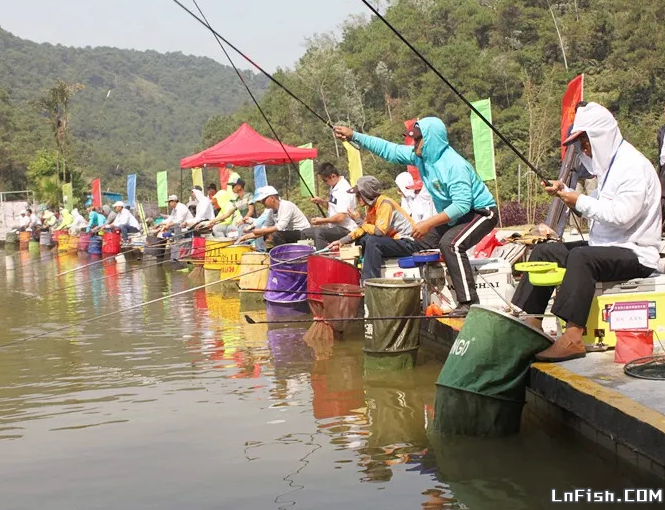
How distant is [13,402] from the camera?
7.21 m

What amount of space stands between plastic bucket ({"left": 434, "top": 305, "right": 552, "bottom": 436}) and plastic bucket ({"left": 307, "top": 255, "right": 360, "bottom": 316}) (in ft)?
13.5

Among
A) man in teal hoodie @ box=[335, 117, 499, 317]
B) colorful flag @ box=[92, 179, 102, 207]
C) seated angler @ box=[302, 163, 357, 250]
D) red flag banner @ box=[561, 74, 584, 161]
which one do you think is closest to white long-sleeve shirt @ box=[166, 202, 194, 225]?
seated angler @ box=[302, 163, 357, 250]

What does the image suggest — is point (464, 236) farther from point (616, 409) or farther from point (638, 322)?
point (616, 409)

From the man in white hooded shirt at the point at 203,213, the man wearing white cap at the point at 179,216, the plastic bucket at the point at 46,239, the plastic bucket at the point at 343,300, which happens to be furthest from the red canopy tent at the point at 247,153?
the plastic bucket at the point at 343,300

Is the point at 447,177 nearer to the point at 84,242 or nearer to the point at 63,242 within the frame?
the point at 84,242

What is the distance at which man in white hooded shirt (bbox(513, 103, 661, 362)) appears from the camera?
19.5ft

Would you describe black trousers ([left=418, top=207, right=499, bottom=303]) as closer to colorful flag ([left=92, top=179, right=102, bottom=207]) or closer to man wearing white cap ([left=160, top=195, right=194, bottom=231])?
man wearing white cap ([left=160, top=195, right=194, bottom=231])

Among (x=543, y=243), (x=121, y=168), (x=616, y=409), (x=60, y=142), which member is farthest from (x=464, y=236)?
(x=121, y=168)

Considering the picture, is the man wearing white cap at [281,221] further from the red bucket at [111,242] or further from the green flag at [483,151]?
the red bucket at [111,242]

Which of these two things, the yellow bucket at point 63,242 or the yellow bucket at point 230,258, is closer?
the yellow bucket at point 230,258

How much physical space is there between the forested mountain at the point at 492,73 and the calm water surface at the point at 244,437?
57.3 feet

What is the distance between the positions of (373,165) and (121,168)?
228ft

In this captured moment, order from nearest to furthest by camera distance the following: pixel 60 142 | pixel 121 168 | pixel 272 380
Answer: pixel 272 380, pixel 60 142, pixel 121 168

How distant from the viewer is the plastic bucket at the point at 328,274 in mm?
9828
